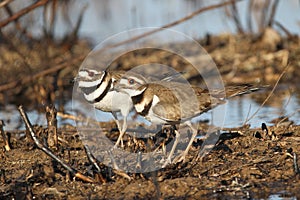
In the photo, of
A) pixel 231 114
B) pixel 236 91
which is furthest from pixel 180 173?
pixel 231 114

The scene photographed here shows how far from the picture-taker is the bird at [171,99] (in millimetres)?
5367

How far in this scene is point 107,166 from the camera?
5281 mm

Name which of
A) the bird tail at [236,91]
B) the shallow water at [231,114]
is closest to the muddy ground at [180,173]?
the bird tail at [236,91]

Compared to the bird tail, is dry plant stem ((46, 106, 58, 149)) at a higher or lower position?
lower

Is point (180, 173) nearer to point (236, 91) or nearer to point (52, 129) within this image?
point (236, 91)

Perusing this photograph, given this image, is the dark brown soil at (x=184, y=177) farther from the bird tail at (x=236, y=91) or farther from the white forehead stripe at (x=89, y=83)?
Answer: the white forehead stripe at (x=89, y=83)

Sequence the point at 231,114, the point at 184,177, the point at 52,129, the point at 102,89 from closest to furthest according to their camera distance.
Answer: the point at 184,177 → the point at 52,129 → the point at 102,89 → the point at 231,114

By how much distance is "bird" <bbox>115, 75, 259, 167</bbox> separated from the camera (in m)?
5.37

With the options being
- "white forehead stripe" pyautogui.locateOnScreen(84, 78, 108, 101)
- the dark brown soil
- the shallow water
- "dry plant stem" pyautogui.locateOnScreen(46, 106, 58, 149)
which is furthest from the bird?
the shallow water

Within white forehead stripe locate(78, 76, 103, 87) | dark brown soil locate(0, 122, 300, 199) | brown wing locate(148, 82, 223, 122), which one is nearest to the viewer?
dark brown soil locate(0, 122, 300, 199)

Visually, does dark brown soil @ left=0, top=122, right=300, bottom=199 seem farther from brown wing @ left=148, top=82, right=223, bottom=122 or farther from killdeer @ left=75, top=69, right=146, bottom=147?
killdeer @ left=75, top=69, right=146, bottom=147

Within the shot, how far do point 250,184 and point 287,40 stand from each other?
6929mm

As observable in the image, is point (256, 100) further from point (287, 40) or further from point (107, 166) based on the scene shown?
point (107, 166)

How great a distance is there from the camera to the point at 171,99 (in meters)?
5.52
